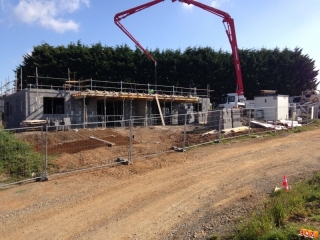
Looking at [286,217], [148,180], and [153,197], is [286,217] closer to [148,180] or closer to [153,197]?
[153,197]

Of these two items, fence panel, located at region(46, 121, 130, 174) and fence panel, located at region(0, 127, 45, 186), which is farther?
fence panel, located at region(46, 121, 130, 174)

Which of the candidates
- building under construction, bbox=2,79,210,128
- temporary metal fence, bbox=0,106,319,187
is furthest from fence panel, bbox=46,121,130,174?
building under construction, bbox=2,79,210,128

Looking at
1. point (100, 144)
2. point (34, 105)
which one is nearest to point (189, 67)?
point (34, 105)

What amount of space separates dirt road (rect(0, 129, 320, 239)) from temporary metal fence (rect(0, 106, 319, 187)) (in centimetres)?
105

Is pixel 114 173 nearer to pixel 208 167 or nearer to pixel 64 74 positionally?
pixel 208 167

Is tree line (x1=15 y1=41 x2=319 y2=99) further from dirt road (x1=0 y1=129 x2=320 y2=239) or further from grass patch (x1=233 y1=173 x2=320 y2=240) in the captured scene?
grass patch (x1=233 y1=173 x2=320 y2=240)

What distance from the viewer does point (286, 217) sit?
4328 mm

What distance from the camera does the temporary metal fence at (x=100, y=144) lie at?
29.0 ft

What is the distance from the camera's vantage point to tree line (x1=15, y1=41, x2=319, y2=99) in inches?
1496

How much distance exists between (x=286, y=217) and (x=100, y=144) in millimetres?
10044

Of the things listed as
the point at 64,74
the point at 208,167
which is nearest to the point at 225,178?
the point at 208,167

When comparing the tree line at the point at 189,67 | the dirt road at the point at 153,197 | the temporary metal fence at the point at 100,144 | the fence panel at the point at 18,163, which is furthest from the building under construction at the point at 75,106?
the tree line at the point at 189,67

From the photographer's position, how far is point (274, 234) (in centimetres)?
364

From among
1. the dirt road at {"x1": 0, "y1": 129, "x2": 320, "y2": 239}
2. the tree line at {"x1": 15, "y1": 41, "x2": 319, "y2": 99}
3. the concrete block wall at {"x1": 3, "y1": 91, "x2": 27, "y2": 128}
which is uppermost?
the tree line at {"x1": 15, "y1": 41, "x2": 319, "y2": 99}
